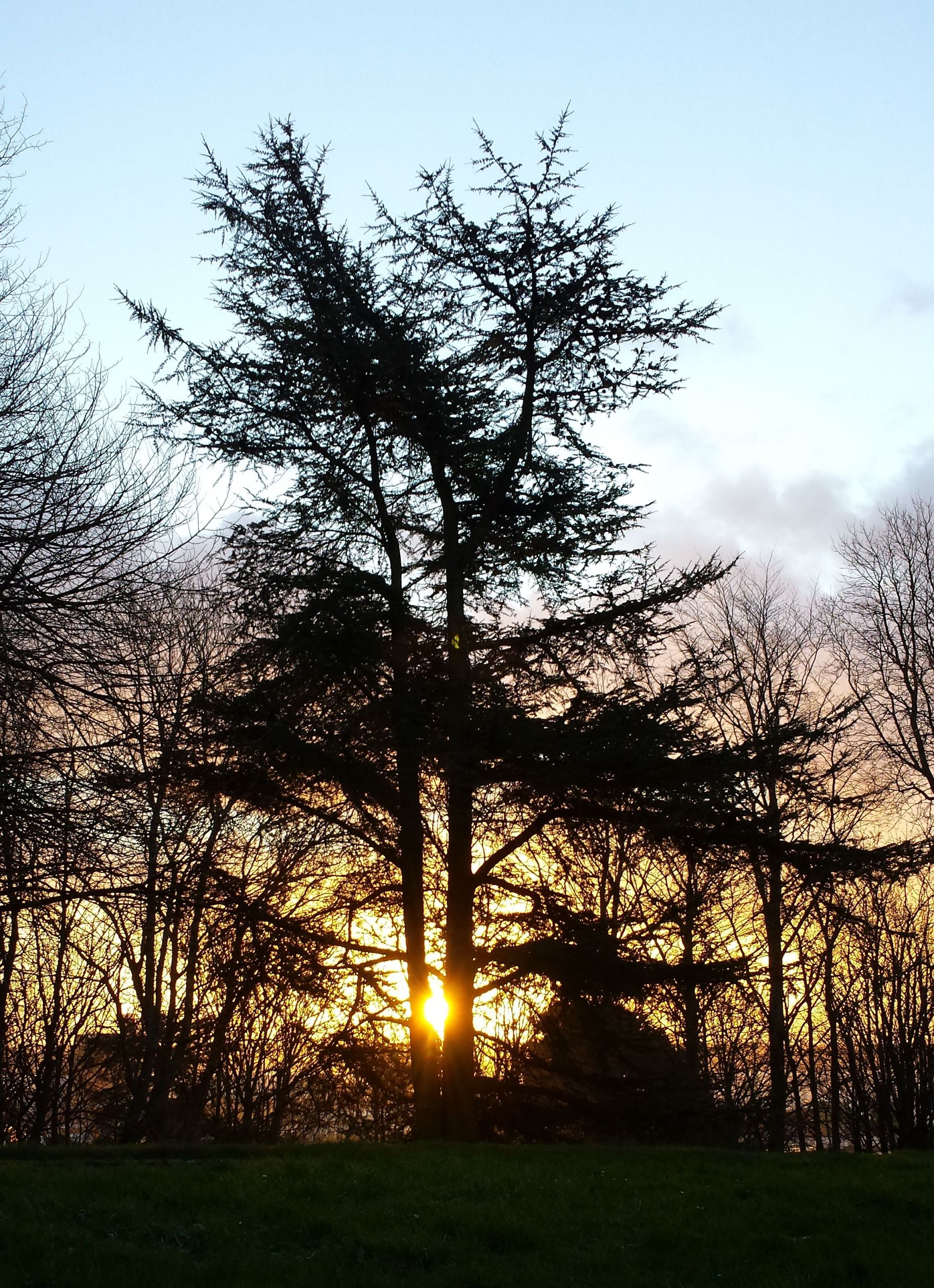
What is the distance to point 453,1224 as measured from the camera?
7969 mm

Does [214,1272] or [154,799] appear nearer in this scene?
[214,1272]

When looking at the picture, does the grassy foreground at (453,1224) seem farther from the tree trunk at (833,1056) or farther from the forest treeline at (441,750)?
the tree trunk at (833,1056)

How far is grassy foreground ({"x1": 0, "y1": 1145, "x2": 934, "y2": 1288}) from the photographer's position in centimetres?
697

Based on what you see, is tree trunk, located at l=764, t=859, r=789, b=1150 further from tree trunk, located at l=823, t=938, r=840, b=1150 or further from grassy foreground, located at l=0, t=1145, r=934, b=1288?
grassy foreground, located at l=0, t=1145, r=934, b=1288

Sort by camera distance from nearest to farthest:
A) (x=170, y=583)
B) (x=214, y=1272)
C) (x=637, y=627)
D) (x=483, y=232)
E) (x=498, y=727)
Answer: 1. (x=214, y=1272)
2. (x=170, y=583)
3. (x=498, y=727)
4. (x=637, y=627)
5. (x=483, y=232)

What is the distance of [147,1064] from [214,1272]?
12192 millimetres

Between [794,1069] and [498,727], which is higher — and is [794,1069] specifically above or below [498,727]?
below

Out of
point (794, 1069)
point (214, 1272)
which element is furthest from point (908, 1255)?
point (794, 1069)

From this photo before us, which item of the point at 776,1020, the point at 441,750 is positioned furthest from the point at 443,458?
the point at 776,1020

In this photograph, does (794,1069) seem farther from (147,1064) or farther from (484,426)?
(484,426)

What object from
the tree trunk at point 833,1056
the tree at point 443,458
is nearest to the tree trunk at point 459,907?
the tree at point 443,458

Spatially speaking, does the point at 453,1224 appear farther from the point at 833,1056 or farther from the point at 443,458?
the point at 833,1056

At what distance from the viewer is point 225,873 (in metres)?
13.2

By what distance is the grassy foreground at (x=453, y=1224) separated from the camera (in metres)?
6.97
